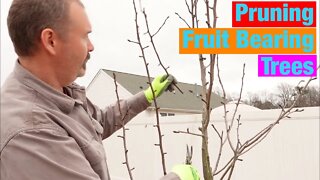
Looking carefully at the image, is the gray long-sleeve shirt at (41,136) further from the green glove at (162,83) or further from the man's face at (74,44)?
the green glove at (162,83)

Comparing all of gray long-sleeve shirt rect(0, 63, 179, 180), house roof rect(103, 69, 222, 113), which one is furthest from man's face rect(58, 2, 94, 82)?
house roof rect(103, 69, 222, 113)

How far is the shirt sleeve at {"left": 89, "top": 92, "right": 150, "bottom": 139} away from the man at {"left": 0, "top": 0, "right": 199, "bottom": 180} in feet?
2.30

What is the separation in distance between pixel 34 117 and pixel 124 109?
3.84ft

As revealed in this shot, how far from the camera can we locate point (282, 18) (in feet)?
12.9

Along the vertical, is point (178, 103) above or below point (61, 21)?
below

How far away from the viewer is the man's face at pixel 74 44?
4.60ft

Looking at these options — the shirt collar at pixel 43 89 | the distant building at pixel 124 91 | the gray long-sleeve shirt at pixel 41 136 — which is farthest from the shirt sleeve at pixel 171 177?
the distant building at pixel 124 91

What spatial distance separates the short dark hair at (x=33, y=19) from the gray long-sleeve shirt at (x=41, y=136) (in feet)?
0.37

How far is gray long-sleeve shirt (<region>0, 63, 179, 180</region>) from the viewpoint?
47.8 inches

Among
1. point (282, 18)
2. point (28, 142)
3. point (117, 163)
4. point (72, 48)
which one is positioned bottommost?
point (117, 163)

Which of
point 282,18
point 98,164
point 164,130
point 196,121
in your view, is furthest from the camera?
point 164,130

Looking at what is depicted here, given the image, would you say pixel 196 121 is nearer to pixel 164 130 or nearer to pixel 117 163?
pixel 164 130

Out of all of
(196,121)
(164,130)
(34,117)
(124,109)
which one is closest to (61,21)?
(34,117)

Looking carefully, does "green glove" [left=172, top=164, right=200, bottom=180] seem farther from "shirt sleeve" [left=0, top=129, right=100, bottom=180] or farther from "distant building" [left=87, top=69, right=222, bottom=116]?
"distant building" [left=87, top=69, right=222, bottom=116]
